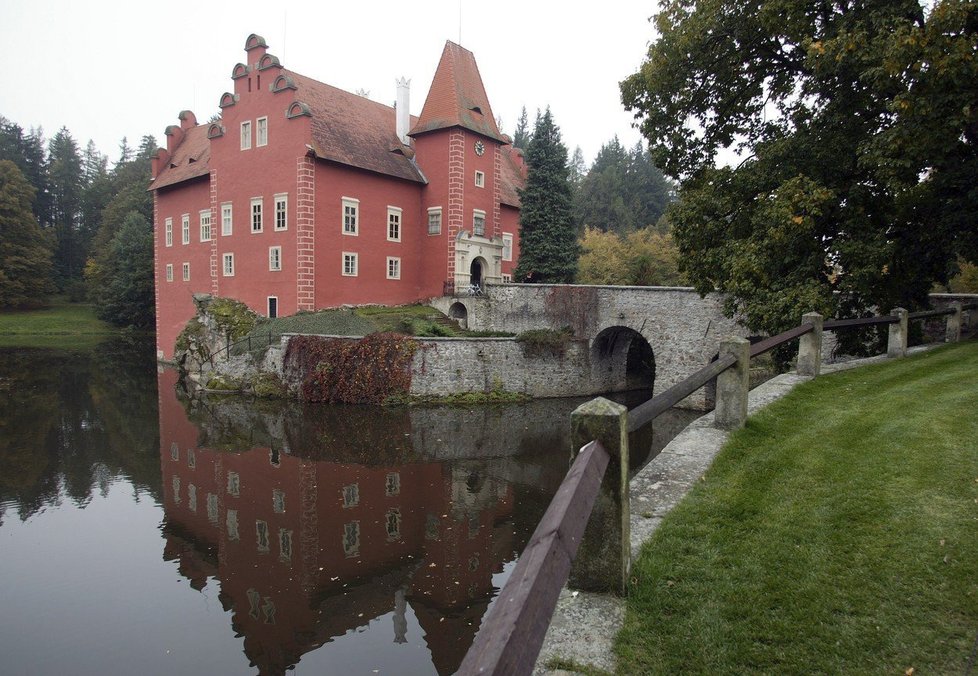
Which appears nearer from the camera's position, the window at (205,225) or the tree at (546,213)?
the tree at (546,213)

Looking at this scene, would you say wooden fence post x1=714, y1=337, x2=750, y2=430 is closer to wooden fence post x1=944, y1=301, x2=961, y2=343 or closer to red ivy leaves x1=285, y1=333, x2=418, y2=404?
wooden fence post x1=944, y1=301, x2=961, y2=343

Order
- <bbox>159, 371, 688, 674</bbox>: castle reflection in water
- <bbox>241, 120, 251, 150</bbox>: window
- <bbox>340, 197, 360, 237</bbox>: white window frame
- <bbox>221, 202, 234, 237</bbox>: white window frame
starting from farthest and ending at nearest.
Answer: <bbox>221, 202, 234, 237</bbox>: white window frame, <bbox>241, 120, 251, 150</bbox>: window, <bbox>340, 197, 360, 237</bbox>: white window frame, <bbox>159, 371, 688, 674</bbox>: castle reflection in water

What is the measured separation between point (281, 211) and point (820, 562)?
2716cm

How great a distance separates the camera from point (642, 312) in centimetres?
2400

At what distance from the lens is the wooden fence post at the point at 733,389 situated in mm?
6480

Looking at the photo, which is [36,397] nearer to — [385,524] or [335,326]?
[335,326]

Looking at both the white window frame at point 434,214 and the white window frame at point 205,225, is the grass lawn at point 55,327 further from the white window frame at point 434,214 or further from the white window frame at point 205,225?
the white window frame at point 434,214

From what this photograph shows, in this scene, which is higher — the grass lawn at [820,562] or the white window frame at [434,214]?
the white window frame at [434,214]

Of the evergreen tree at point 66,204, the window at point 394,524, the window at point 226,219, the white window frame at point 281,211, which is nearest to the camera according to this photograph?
the window at point 394,524

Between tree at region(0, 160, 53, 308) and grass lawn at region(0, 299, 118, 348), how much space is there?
1.58 meters

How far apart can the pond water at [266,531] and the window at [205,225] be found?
13456mm

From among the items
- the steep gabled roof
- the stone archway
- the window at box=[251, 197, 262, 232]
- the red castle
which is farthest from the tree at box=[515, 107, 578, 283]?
the window at box=[251, 197, 262, 232]

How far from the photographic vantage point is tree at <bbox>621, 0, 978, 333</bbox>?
34.0 ft

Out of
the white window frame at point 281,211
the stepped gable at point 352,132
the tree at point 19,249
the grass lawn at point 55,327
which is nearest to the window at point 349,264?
the white window frame at point 281,211
